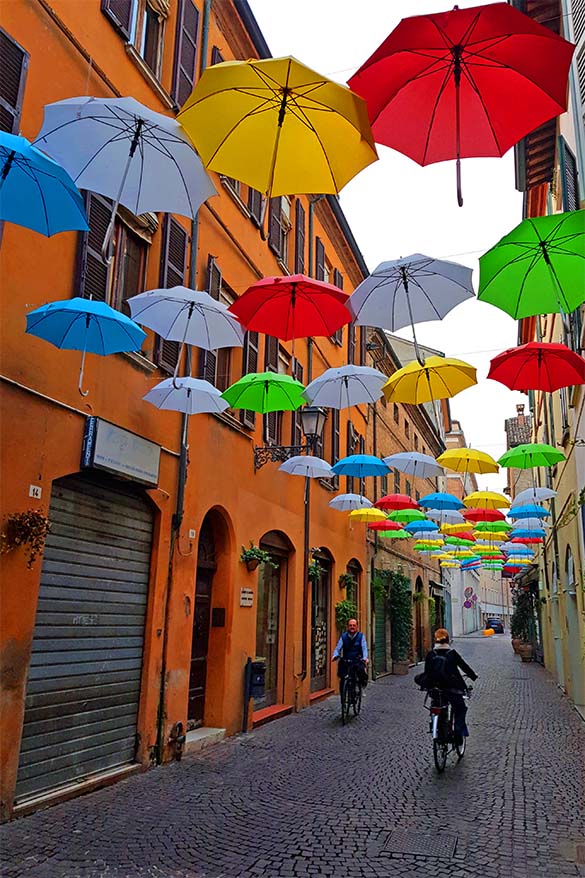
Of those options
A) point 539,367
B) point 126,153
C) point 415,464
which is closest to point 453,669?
point 539,367

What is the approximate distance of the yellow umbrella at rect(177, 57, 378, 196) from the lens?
15.1ft

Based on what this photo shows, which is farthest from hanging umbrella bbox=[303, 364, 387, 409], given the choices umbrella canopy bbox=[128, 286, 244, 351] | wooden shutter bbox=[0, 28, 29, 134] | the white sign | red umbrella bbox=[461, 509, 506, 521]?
red umbrella bbox=[461, 509, 506, 521]

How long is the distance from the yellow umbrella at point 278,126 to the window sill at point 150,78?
14.0ft

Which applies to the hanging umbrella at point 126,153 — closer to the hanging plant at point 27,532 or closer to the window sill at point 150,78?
the hanging plant at point 27,532

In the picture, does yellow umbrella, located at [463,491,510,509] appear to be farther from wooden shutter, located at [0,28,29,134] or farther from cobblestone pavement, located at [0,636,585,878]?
wooden shutter, located at [0,28,29,134]

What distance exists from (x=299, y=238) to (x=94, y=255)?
8.94 m

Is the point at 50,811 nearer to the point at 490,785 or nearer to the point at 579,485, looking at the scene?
the point at 490,785

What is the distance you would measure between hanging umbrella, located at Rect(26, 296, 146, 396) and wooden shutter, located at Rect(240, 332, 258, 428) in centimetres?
523

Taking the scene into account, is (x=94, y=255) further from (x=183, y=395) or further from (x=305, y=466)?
(x=305, y=466)

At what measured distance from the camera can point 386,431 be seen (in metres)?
25.0

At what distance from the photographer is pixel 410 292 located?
807 centimetres

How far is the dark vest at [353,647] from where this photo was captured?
40.3 feet

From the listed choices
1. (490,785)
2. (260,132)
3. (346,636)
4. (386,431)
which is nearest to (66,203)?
(260,132)

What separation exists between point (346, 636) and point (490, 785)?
180 inches
